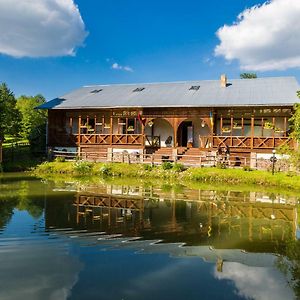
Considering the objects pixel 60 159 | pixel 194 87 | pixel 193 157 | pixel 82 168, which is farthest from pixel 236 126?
pixel 60 159

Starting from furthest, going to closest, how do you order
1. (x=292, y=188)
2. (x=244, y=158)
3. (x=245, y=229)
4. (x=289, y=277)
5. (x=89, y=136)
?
(x=89, y=136) < (x=244, y=158) < (x=292, y=188) < (x=245, y=229) < (x=289, y=277)

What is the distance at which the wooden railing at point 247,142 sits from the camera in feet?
80.6

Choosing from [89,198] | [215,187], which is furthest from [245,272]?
[215,187]

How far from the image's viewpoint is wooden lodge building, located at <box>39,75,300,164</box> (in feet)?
82.7

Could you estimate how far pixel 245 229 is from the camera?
1099cm

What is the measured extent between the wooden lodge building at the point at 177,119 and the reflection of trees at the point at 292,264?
1618 cm

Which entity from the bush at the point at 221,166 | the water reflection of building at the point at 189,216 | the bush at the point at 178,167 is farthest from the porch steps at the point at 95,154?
the water reflection of building at the point at 189,216

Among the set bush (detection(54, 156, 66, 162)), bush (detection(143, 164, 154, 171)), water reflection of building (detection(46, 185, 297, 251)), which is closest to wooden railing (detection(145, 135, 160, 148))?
bush (detection(143, 164, 154, 171))

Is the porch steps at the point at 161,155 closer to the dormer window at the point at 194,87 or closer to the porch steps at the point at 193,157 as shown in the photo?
the porch steps at the point at 193,157

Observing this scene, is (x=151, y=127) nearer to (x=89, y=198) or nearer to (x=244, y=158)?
(x=244, y=158)

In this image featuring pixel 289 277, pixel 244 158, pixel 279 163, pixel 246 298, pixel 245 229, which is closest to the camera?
pixel 246 298

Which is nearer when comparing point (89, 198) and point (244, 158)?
point (89, 198)

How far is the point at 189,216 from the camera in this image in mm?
12531

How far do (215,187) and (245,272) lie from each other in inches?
472
